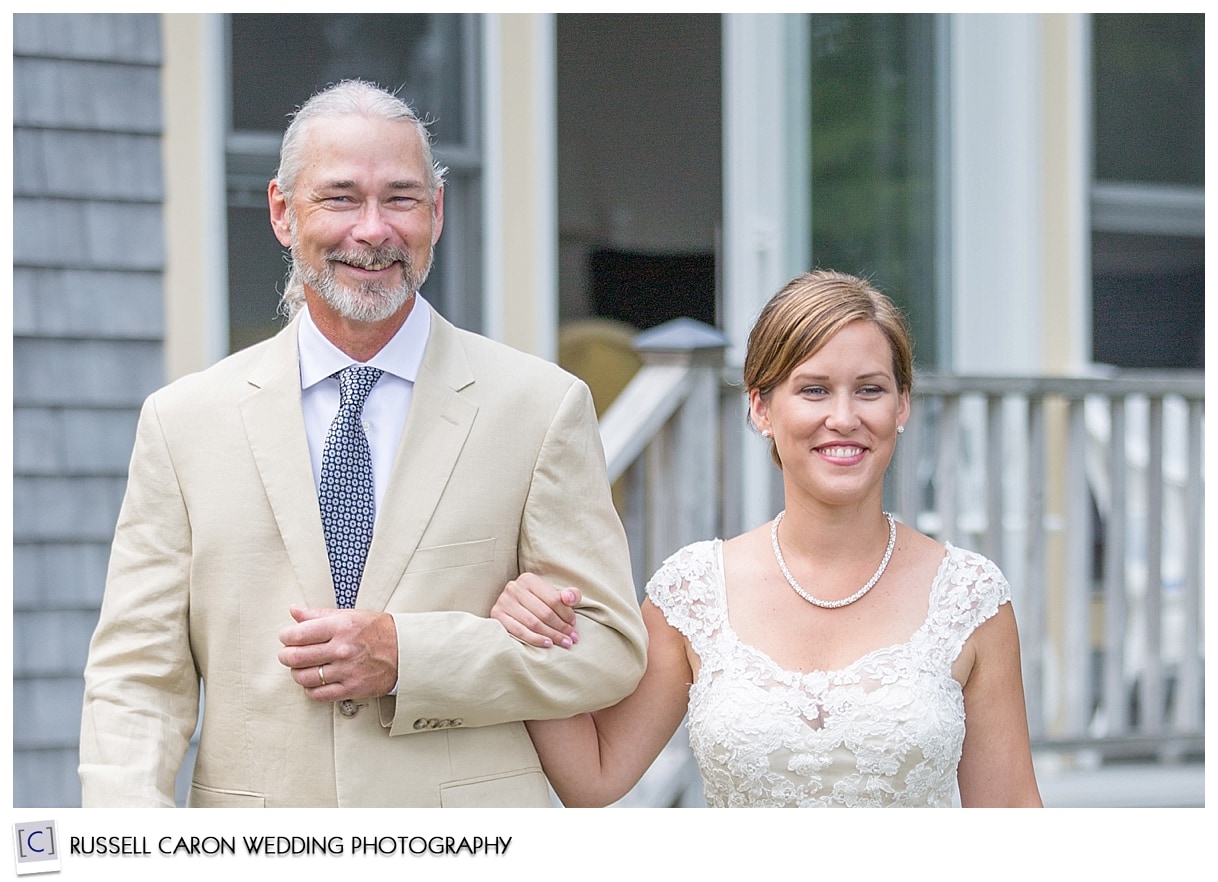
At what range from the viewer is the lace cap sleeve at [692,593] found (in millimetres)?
2211

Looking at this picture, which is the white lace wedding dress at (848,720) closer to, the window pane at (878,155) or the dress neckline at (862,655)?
the dress neckline at (862,655)

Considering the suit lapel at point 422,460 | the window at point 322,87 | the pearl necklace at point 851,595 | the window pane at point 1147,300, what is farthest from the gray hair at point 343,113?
the window pane at point 1147,300

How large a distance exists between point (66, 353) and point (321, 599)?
2027 mm

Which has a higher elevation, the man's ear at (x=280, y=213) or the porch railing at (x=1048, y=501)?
the man's ear at (x=280, y=213)

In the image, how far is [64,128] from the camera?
3.72m

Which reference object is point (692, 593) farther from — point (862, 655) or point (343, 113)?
point (343, 113)

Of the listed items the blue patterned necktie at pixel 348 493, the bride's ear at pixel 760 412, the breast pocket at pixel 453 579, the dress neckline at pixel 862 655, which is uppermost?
the bride's ear at pixel 760 412

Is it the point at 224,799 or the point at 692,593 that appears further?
the point at 692,593

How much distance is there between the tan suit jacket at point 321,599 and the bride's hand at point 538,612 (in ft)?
0.07

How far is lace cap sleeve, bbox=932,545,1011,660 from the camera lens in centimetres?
214

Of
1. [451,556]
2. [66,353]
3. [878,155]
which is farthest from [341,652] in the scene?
[878,155]

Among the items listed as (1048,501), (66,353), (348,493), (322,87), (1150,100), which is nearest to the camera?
(348,493)

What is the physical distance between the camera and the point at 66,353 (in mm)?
3717
